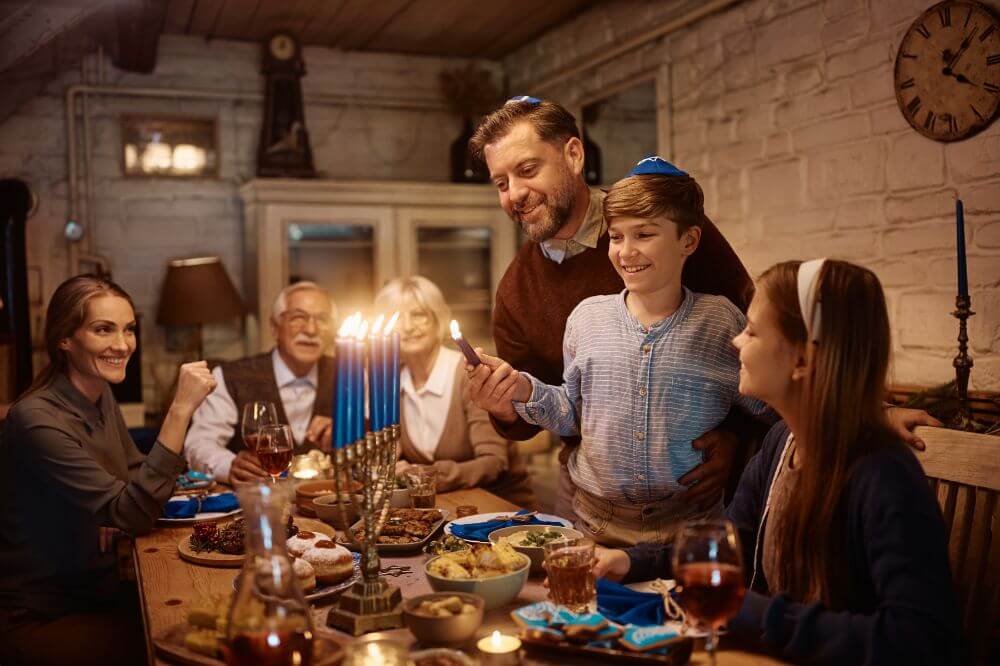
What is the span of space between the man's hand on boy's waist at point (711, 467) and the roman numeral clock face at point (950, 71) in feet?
4.76

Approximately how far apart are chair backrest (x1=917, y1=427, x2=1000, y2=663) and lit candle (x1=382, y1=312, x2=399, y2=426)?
0.97 m

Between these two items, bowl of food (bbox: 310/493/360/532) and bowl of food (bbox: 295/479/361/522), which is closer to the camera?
bowl of food (bbox: 310/493/360/532)

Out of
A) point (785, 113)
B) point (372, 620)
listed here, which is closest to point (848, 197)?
point (785, 113)

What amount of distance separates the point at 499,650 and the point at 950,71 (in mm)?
2288

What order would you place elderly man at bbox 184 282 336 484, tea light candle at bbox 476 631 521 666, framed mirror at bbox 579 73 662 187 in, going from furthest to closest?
1. framed mirror at bbox 579 73 662 187
2. elderly man at bbox 184 282 336 484
3. tea light candle at bbox 476 631 521 666

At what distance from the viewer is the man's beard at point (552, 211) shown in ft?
7.43

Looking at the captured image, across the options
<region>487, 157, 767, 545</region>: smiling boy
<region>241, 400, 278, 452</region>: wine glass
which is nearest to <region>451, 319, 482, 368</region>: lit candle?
<region>487, 157, 767, 545</region>: smiling boy

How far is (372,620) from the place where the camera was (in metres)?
1.41

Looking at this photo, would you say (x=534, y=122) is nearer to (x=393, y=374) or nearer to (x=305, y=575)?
(x=393, y=374)

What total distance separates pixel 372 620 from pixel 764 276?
0.83 meters

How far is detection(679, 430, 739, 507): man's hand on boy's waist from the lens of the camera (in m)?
1.85

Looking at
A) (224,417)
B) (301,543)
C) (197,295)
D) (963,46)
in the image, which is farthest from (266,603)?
(197,295)

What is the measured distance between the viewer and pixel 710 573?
115 cm

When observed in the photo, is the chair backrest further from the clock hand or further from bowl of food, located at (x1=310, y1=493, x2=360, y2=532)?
the clock hand
